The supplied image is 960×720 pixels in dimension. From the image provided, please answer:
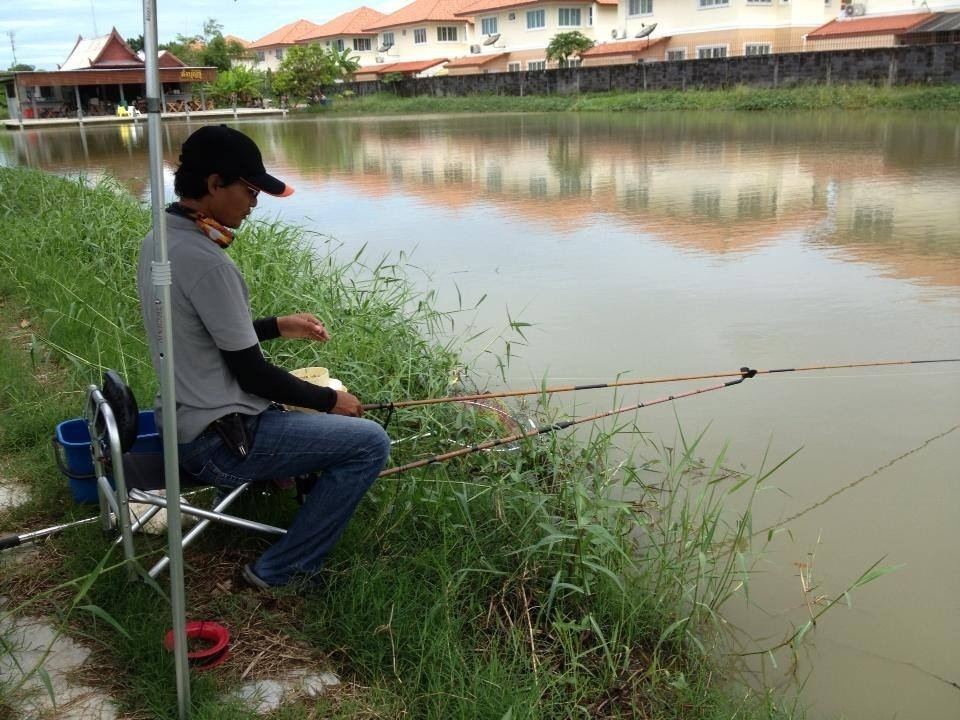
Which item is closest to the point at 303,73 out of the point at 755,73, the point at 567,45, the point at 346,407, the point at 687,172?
the point at 567,45

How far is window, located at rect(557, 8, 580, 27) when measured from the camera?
140 feet

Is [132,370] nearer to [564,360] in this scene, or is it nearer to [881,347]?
[564,360]

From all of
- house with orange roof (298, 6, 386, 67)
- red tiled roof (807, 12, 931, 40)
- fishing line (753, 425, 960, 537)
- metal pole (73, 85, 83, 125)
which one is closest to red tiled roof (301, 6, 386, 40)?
house with orange roof (298, 6, 386, 67)

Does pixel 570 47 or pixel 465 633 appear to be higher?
pixel 570 47

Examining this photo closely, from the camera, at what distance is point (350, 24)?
5616 centimetres

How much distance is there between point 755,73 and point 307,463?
98.7 ft

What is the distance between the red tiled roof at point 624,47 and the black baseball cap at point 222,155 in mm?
37142

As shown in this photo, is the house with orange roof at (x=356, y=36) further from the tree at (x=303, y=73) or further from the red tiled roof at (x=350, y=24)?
the tree at (x=303, y=73)

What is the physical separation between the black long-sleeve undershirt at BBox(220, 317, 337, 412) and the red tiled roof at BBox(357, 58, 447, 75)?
161 feet

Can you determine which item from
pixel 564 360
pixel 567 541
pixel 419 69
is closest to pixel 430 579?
pixel 567 541

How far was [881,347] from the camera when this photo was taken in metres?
5.53

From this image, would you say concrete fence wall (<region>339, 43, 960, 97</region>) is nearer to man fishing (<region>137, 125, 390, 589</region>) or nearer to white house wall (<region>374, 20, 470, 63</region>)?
white house wall (<region>374, 20, 470, 63</region>)

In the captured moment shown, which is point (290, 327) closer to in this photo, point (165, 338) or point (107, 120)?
point (165, 338)

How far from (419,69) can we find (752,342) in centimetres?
4608
